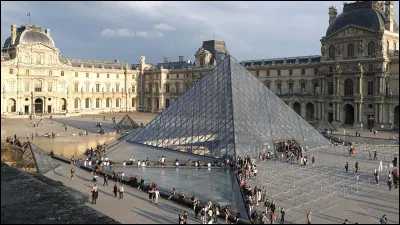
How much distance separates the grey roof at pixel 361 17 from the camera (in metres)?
44.2

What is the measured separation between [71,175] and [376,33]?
120ft

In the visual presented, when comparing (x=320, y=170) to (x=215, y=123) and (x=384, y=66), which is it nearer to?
(x=215, y=123)

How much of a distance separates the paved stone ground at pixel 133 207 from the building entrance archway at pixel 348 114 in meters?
36.3

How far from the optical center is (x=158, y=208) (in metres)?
15.1

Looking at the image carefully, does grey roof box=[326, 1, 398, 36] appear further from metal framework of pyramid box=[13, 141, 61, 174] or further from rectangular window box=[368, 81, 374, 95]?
metal framework of pyramid box=[13, 141, 61, 174]

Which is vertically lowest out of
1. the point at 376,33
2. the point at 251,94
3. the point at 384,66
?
the point at 251,94

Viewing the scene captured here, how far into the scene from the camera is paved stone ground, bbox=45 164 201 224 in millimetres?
13617

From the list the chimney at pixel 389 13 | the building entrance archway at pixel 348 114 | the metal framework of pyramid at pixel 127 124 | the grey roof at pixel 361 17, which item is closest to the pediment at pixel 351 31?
the grey roof at pixel 361 17

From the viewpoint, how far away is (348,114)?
48.7 meters

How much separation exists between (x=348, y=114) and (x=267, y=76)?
40.7 ft

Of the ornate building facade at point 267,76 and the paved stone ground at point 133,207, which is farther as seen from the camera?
the ornate building facade at point 267,76

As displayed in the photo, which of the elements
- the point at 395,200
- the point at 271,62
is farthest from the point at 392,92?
the point at 395,200

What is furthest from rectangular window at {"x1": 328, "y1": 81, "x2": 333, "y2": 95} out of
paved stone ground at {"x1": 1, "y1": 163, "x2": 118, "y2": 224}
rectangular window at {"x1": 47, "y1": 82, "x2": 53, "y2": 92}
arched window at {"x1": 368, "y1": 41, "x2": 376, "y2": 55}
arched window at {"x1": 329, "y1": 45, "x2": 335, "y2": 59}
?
paved stone ground at {"x1": 1, "y1": 163, "x2": 118, "y2": 224}

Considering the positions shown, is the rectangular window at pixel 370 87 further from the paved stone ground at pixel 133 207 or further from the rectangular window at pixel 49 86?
the rectangular window at pixel 49 86
